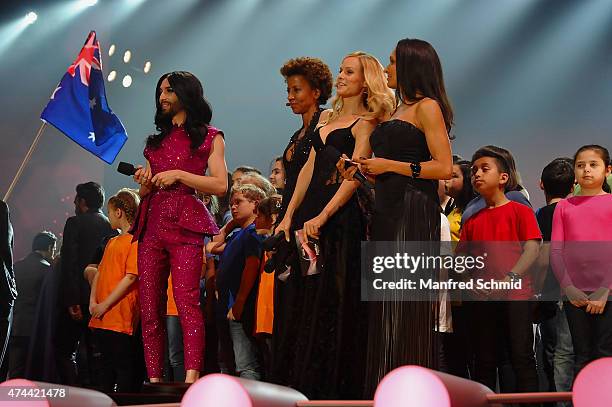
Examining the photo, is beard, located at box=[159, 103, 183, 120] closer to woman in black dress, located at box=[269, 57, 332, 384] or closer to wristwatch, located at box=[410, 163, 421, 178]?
woman in black dress, located at box=[269, 57, 332, 384]

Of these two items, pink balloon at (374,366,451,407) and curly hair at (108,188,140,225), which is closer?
pink balloon at (374,366,451,407)

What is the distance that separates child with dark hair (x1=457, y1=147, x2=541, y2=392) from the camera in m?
3.47

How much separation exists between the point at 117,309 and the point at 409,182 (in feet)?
6.26

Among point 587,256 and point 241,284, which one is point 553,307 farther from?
point 241,284

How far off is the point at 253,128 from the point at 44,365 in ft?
8.28

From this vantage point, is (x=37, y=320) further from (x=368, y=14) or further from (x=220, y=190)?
(x=368, y=14)

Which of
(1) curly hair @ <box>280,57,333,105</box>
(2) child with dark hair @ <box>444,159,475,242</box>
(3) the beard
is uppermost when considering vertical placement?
(1) curly hair @ <box>280,57,333,105</box>

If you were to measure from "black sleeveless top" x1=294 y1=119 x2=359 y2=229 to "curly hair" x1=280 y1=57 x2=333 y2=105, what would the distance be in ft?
1.48

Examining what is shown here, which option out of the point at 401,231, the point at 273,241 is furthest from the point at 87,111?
the point at 401,231

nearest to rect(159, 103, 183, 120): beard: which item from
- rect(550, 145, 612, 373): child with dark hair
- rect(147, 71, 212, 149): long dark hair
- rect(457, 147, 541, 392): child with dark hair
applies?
rect(147, 71, 212, 149): long dark hair

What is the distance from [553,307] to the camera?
366 centimetres

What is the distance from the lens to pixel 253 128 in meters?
6.84

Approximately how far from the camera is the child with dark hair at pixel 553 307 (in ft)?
11.7

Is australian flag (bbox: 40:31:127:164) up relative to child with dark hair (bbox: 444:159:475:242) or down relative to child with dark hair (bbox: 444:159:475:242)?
up
